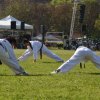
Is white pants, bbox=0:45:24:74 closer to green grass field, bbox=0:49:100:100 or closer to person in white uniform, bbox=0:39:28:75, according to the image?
person in white uniform, bbox=0:39:28:75

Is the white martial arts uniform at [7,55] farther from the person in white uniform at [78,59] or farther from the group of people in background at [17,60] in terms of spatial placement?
the person in white uniform at [78,59]

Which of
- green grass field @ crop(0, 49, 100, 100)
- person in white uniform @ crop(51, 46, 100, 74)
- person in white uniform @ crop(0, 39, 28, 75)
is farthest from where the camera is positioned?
person in white uniform @ crop(51, 46, 100, 74)

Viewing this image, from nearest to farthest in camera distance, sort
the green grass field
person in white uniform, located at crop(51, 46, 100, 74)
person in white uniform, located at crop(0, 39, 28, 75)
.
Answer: the green grass field
person in white uniform, located at crop(0, 39, 28, 75)
person in white uniform, located at crop(51, 46, 100, 74)

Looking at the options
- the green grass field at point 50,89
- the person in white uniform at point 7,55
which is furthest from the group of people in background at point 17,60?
the green grass field at point 50,89

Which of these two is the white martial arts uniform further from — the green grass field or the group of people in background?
the green grass field

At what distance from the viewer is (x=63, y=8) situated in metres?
91.6

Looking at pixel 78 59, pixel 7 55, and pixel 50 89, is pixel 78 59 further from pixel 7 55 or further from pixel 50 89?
pixel 50 89

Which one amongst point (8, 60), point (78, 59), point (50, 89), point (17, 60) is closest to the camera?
point (50, 89)

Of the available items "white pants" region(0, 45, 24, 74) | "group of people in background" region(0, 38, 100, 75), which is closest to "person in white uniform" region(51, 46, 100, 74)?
"group of people in background" region(0, 38, 100, 75)

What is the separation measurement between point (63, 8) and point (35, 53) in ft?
208

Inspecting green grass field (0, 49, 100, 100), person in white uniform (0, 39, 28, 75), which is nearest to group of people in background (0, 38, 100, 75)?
person in white uniform (0, 39, 28, 75)

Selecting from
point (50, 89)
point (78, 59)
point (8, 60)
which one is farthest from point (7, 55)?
point (50, 89)

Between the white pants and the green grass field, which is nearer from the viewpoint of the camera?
the green grass field

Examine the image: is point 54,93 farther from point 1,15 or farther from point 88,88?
point 1,15
